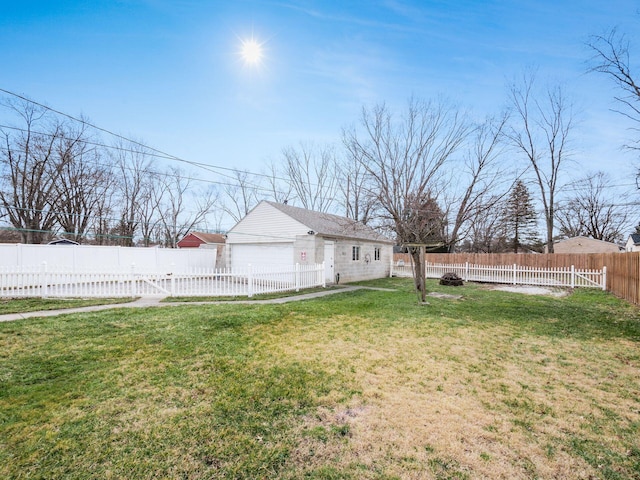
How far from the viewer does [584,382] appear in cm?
396

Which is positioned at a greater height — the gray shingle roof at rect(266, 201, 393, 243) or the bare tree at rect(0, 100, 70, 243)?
the bare tree at rect(0, 100, 70, 243)

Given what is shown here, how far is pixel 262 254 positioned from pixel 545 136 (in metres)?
23.3

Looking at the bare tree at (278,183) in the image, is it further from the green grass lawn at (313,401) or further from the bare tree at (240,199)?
the green grass lawn at (313,401)

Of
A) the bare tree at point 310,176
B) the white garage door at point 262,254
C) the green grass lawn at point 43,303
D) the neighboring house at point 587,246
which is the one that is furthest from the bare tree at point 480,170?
the neighboring house at point 587,246

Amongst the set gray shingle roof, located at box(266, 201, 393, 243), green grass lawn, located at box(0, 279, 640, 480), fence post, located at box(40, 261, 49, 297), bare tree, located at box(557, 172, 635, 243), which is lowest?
green grass lawn, located at box(0, 279, 640, 480)

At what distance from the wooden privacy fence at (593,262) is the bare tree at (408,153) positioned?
6.73m

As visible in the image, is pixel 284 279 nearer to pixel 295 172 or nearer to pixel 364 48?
pixel 364 48

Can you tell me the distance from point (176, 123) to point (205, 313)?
11.0m

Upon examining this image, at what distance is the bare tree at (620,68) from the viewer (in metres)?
7.51

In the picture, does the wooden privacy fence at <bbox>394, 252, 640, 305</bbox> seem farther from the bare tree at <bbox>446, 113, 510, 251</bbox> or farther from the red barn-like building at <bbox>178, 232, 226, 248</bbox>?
the red barn-like building at <bbox>178, 232, 226, 248</bbox>

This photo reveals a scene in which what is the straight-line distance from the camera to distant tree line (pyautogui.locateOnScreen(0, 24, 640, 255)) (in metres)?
11.2

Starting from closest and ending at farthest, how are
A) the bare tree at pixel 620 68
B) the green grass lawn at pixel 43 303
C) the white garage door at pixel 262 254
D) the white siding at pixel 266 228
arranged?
the bare tree at pixel 620 68
the green grass lawn at pixel 43 303
the white siding at pixel 266 228
the white garage door at pixel 262 254

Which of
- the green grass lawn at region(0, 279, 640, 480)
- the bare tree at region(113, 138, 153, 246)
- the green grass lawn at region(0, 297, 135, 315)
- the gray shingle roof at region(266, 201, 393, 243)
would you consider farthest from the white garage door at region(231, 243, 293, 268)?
the bare tree at region(113, 138, 153, 246)

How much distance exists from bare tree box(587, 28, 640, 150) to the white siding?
1123 cm
